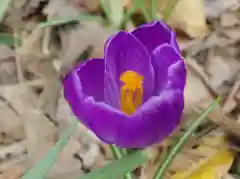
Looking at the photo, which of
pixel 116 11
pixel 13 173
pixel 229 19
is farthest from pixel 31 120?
pixel 229 19

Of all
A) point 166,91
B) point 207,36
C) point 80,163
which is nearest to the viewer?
point 166,91

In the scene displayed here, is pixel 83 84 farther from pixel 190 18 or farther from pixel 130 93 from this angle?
pixel 190 18

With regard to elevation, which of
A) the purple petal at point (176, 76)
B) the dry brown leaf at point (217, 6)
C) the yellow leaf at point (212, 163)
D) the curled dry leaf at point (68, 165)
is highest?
the purple petal at point (176, 76)

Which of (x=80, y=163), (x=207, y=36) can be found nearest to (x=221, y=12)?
(x=207, y=36)

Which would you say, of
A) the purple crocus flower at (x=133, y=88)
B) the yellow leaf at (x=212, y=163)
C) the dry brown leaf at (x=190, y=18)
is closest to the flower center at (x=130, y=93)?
the purple crocus flower at (x=133, y=88)

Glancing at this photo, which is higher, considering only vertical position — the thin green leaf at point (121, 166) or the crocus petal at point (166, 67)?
the crocus petal at point (166, 67)

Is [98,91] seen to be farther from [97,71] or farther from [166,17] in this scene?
[166,17]

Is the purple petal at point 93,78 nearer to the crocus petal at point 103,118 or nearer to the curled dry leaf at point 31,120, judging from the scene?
the crocus petal at point 103,118
